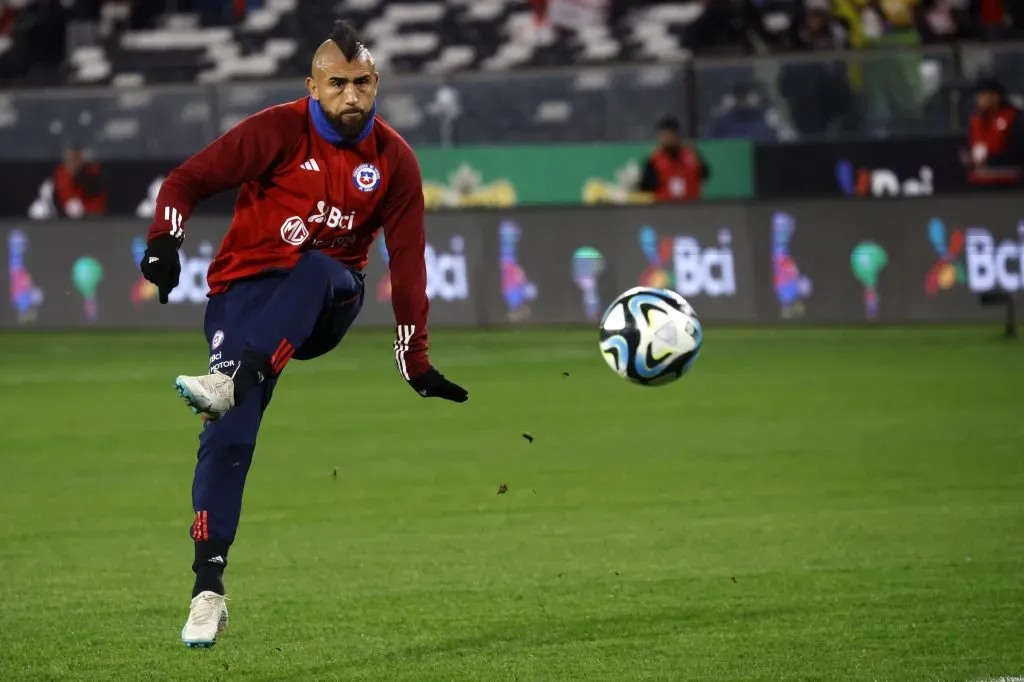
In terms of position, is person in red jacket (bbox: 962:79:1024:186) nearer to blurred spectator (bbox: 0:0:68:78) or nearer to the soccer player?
the soccer player

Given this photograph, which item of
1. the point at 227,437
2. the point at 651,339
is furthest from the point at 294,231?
the point at 651,339

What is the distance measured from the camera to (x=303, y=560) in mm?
8602

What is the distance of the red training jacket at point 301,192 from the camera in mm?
6590

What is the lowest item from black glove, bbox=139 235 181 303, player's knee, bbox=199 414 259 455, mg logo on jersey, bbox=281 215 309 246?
player's knee, bbox=199 414 259 455

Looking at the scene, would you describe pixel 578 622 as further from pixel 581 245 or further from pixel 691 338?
pixel 581 245

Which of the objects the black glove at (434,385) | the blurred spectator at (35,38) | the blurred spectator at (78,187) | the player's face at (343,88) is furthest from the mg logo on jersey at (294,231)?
the blurred spectator at (35,38)

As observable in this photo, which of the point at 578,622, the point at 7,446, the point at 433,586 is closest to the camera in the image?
the point at 578,622

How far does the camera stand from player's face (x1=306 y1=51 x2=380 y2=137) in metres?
6.64

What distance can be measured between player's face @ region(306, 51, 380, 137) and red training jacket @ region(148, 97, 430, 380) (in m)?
0.14

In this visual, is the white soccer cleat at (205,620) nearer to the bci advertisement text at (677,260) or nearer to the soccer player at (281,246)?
the soccer player at (281,246)

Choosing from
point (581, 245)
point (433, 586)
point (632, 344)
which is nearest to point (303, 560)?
point (433, 586)

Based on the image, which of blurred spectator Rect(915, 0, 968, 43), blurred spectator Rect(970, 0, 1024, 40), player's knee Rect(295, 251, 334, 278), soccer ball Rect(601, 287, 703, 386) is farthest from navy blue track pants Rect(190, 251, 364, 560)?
blurred spectator Rect(915, 0, 968, 43)

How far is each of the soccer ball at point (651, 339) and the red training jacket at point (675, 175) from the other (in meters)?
13.9

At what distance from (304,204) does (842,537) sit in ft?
11.5
